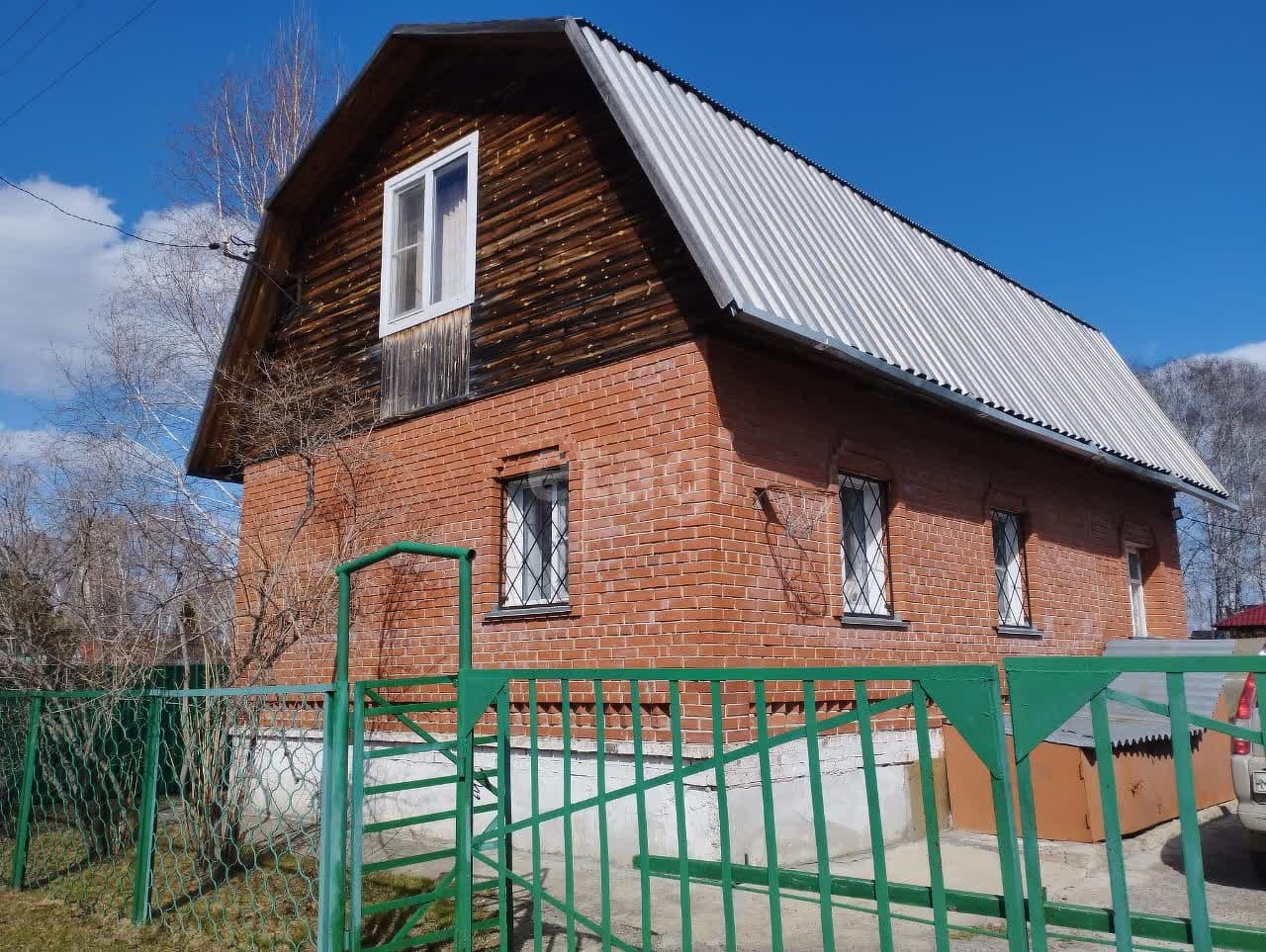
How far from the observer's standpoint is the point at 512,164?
849 centimetres

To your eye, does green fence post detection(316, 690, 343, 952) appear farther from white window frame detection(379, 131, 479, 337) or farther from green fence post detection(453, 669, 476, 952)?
white window frame detection(379, 131, 479, 337)

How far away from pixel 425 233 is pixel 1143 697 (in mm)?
7018

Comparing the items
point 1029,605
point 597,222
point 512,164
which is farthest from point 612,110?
point 1029,605

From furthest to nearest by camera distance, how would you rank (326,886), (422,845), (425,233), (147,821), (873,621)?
(425,233) < (873,621) < (422,845) < (147,821) < (326,886)

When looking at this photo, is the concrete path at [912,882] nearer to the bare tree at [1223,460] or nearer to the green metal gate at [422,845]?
the green metal gate at [422,845]

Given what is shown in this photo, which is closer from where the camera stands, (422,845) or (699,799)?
(699,799)

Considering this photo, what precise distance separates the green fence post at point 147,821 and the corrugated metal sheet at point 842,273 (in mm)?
3998

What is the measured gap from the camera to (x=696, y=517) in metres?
6.65

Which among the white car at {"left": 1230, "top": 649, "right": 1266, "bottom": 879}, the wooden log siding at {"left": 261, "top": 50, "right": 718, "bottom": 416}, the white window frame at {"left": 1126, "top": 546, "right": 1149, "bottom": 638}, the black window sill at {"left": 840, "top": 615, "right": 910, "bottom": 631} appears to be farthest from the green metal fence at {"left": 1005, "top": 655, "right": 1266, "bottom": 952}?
the white window frame at {"left": 1126, "top": 546, "right": 1149, "bottom": 638}

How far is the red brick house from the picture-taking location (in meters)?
6.89

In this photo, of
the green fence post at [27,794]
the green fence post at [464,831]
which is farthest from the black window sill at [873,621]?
the green fence post at [27,794]

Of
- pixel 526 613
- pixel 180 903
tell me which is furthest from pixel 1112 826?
pixel 526 613

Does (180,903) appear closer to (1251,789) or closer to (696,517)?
(696,517)

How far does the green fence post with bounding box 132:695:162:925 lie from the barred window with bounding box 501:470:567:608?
306cm
